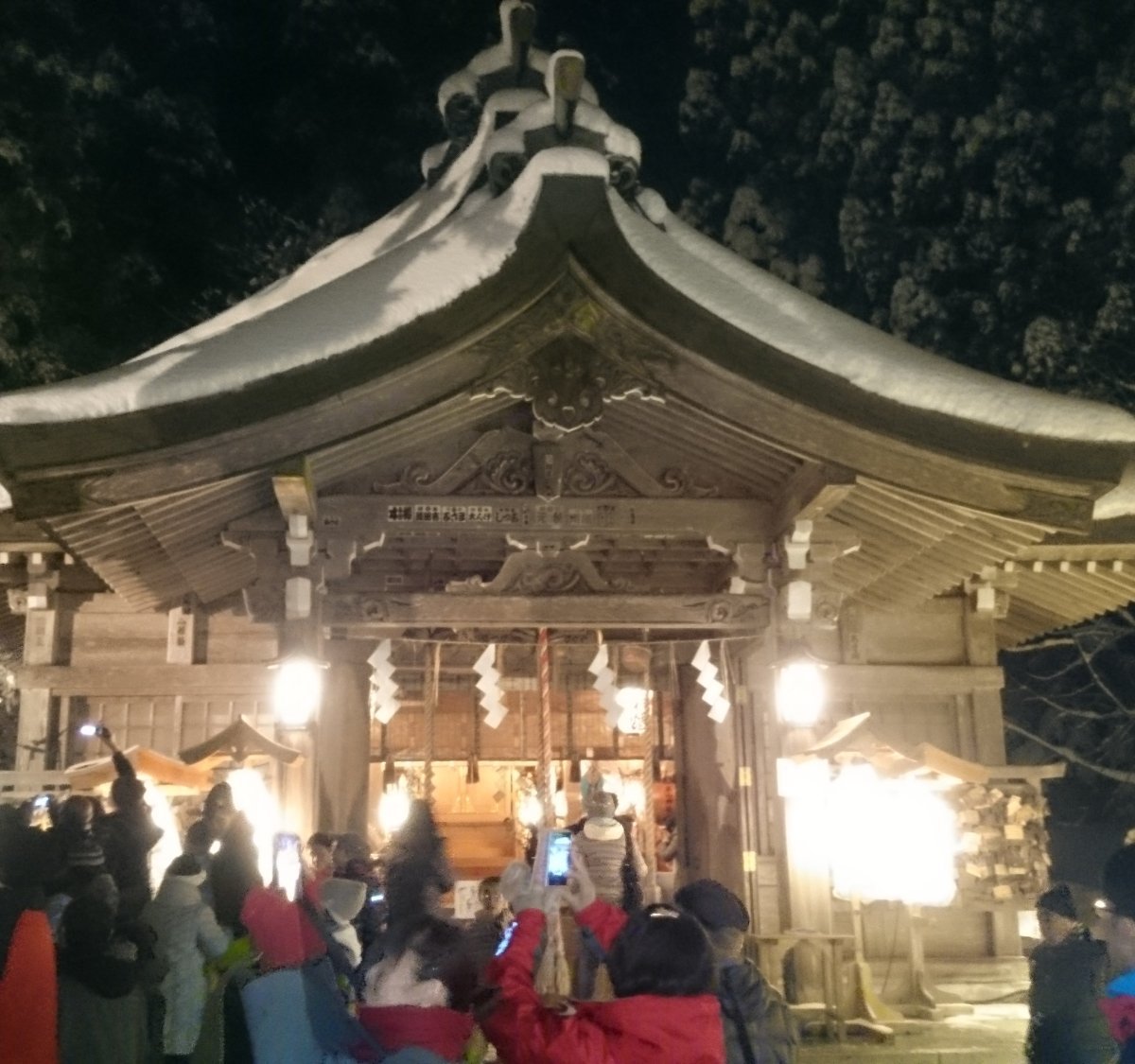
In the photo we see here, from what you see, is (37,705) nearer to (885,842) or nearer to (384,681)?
(384,681)

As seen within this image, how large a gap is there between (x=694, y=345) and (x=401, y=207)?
6.16 metres

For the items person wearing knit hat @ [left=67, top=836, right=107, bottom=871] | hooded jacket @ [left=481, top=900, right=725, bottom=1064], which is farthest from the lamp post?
person wearing knit hat @ [left=67, top=836, right=107, bottom=871]

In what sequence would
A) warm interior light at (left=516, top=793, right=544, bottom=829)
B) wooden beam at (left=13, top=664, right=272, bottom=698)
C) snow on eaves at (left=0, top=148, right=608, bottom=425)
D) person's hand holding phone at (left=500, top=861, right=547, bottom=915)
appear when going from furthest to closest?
warm interior light at (left=516, top=793, right=544, bottom=829)
wooden beam at (left=13, top=664, right=272, bottom=698)
snow on eaves at (left=0, top=148, right=608, bottom=425)
person's hand holding phone at (left=500, top=861, right=547, bottom=915)

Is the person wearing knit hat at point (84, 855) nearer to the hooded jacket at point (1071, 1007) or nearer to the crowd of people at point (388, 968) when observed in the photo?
the crowd of people at point (388, 968)

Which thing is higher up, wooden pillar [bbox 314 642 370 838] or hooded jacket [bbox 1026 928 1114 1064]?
wooden pillar [bbox 314 642 370 838]

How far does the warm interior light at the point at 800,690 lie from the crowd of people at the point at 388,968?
116 inches

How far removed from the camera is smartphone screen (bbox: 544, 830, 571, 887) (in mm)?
4055

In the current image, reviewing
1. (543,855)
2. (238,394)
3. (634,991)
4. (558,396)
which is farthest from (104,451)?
(634,991)

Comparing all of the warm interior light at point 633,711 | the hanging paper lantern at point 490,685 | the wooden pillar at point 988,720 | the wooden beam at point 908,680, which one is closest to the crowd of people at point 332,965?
the hanging paper lantern at point 490,685

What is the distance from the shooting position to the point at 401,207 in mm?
12094

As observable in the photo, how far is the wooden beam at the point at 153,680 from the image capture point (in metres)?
10.0

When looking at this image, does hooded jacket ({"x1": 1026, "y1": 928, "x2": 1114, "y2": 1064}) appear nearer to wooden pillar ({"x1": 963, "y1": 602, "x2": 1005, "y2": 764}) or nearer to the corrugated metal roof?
the corrugated metal roof

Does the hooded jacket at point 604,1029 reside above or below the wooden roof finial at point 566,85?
below

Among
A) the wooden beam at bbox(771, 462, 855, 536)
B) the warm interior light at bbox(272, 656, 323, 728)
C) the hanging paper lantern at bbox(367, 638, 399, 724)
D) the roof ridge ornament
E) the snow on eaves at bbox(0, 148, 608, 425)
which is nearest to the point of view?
the snow on eaves at bbox(0, 148, 608, 425)
